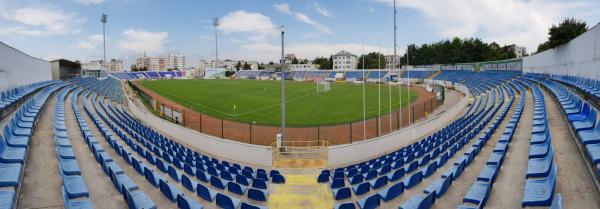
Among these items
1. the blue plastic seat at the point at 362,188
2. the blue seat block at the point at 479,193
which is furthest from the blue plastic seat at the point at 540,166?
the blue plastic seat at the point at 362,188

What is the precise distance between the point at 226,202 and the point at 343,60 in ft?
489

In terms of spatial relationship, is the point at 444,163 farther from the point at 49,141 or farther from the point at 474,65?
the point at 474,65

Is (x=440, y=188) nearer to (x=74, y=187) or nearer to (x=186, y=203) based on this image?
(x=186, y=203)

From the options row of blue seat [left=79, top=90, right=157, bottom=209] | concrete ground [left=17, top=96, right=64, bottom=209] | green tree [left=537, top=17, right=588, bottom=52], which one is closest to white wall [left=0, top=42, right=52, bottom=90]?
concrete ground [left=17, top=96, right=64, bottom=209]

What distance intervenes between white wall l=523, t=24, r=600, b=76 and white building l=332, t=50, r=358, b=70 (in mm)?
114060

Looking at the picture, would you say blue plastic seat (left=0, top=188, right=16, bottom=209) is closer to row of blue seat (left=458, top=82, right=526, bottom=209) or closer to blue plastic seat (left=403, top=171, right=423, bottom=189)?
row of blue seat (left=458, top=82, right=526, bottom=209)

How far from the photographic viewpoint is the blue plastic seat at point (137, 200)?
778 centimetres

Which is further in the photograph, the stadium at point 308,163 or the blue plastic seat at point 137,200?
the stadium at point 308,163

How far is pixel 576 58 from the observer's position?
26578mm

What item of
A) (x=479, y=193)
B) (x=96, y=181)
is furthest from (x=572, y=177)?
(x=96, y=181)

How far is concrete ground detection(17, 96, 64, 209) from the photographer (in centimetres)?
782

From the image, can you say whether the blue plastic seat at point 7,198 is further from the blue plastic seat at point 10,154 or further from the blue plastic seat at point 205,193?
the blue plastic seat at point 205,193

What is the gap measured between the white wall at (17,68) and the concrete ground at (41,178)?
12973mm

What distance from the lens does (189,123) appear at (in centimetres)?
3038
